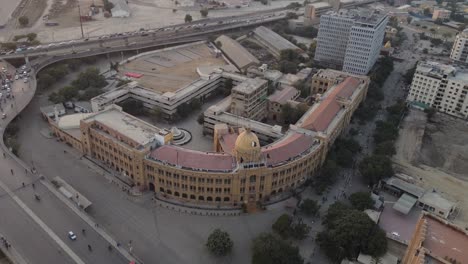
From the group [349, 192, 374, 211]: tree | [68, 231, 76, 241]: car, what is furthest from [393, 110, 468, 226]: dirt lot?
[68, 231, 76, 241]: car

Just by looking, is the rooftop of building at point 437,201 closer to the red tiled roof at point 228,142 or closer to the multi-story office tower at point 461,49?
the red tiled roof at point 228,142

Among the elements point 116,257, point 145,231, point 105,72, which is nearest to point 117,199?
point 145,231

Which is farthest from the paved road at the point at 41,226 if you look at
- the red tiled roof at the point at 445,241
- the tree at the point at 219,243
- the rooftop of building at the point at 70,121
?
the red tiled roof at the point at 445,241

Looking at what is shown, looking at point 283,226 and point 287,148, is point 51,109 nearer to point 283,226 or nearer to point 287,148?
point 287,148

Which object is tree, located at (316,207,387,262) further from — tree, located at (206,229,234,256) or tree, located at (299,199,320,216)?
tree, located at (206,229,234,256)

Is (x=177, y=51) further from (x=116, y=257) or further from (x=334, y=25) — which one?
(x=116, y=257)

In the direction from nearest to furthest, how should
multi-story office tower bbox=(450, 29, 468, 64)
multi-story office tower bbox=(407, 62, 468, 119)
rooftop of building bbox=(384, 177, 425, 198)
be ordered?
1. rooftop of building bbox=(384, 177, 425, 198)
2. multi-story office tower bbox=(407, 62, 468, 119)
3. multi-story office tower bbox=(450, 29, 468, 64)
